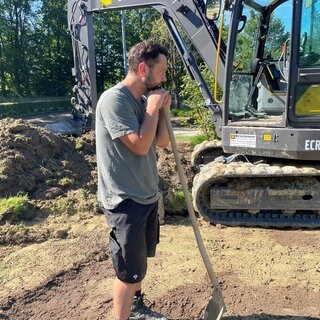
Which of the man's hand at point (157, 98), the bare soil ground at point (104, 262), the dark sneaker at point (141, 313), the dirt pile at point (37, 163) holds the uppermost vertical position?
the man's hand at point (157, 98)

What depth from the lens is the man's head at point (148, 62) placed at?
2.61 meters

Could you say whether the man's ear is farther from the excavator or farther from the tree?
the tree

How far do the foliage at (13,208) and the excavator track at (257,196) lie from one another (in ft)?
7.17

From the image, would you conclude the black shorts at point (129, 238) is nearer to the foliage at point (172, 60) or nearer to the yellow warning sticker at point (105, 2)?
the yellow warning sticker at point (105, 2)

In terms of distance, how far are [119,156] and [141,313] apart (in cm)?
125

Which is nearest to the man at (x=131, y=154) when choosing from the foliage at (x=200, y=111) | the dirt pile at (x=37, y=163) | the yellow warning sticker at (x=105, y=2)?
the dirt pile at (x=37, y=163)

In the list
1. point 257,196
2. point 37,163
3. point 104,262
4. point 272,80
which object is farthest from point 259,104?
point 37,163

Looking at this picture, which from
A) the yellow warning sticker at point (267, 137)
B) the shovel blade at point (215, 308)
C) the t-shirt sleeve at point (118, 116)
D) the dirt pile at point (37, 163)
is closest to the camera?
the t-shirt sleeve at point (118, 116)

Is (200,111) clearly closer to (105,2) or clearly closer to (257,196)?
(105,2)

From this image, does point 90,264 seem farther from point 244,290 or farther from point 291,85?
point 291,85

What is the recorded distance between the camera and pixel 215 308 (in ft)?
10.4

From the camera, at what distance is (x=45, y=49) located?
37.0m

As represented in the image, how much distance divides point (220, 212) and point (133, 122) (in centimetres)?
326

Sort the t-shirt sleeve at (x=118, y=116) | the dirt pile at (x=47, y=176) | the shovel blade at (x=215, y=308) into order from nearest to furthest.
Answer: the t-shirt sleeve at (x=118, y=116) < the shovel blade at (x=215, y=308) < the dirt pile at (x=47, y=176)
